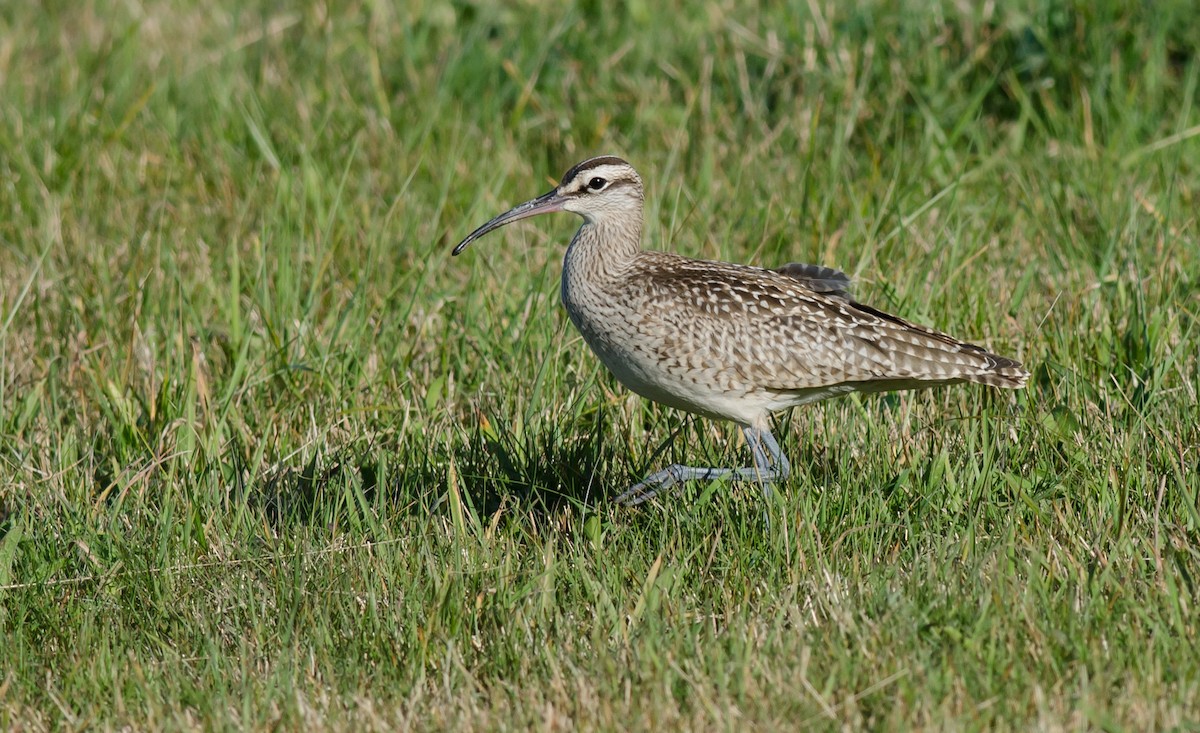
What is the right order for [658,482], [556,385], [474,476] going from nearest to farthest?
[658,482] < [474,476] < [556,385]

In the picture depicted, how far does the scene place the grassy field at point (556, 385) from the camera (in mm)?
4562

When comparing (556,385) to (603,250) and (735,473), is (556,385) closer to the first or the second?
(603,250)

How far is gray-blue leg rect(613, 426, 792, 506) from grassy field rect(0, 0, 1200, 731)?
0.32 ft

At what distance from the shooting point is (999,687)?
14.0ft

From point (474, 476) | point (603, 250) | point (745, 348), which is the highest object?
point (603, 250)

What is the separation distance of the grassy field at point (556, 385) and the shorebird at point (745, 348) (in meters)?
0.25

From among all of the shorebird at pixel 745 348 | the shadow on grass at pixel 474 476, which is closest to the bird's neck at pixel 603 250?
the shorebird at pixel 745 348

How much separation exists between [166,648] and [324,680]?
54cm

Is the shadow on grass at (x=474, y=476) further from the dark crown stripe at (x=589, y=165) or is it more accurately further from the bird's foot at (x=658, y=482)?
the dark crown stripe at (x=589, y=165)

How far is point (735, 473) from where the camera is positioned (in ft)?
18.4

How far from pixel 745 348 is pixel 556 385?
3.75 ft

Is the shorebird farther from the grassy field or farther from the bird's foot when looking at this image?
the grassy field

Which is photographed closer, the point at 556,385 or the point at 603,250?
the point at 603,250

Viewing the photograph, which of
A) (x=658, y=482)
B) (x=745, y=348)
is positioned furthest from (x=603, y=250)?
(x=658, y=482)
